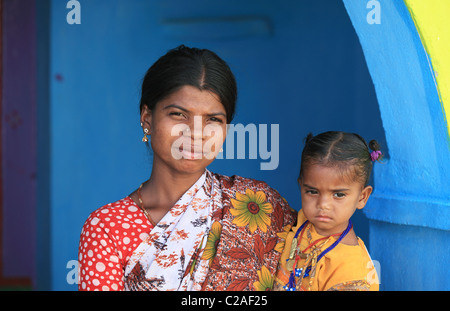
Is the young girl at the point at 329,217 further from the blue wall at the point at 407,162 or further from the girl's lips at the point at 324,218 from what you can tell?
the blue wall at the point at 407,162

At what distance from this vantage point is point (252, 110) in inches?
135

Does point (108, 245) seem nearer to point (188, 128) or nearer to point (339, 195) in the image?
point (188, 128)

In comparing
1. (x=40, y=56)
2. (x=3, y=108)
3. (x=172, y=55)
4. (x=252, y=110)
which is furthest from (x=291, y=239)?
(x=3, y=108)

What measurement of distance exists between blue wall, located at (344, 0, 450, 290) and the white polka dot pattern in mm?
978

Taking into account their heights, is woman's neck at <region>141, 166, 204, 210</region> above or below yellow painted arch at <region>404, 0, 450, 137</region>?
below

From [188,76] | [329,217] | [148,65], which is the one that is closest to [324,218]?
[329,217]

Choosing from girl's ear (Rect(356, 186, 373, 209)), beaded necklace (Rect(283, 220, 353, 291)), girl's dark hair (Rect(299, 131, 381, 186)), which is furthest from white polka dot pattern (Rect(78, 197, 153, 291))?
girl's ear (Rect(356, 186, 373, 209))

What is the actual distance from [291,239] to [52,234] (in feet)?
6.78

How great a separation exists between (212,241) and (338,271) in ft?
1.47

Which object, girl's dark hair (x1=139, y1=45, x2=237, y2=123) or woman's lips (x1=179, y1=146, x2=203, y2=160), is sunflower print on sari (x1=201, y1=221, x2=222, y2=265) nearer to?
woman's lips (x1=179, y1=146, x2=203, y2=160)

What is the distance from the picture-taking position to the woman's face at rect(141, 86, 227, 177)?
1.83 m

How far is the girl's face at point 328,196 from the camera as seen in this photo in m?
1.85

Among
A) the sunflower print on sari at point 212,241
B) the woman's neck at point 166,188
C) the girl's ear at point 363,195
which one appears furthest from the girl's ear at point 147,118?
the girl's ear at point 363,195
